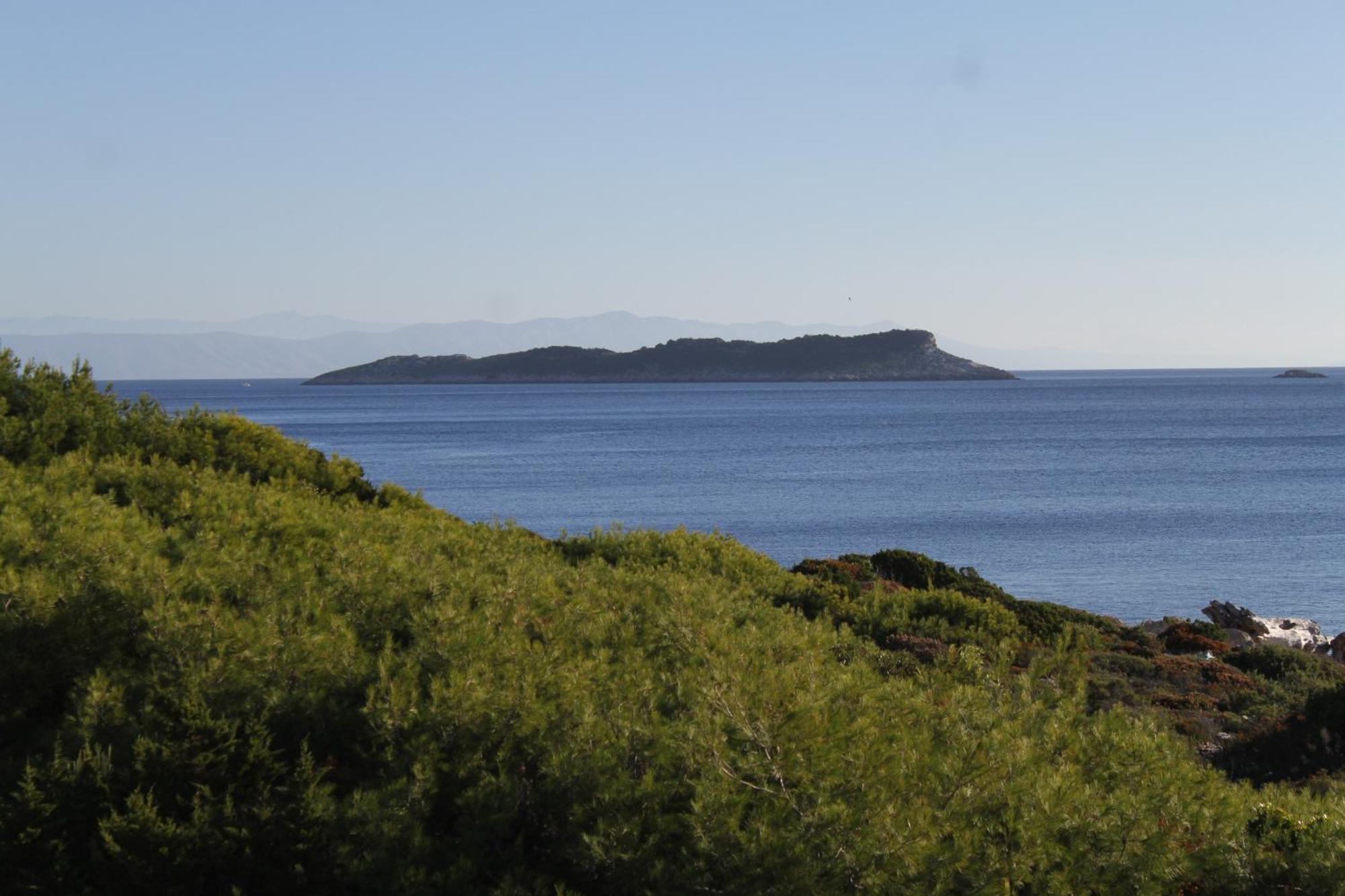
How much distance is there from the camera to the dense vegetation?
550cm

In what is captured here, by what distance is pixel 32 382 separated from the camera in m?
13.8

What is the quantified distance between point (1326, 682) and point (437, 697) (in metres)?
12.3

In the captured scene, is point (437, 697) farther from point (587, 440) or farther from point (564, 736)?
point (587, 440)

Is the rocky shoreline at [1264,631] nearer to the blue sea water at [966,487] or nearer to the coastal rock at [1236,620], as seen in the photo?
the coastal rock at [1236,620]

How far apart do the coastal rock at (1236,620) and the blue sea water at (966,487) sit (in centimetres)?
456

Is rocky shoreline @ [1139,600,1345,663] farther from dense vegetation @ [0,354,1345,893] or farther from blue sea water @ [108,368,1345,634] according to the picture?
dense vegetation @ [0,354,1345,893]

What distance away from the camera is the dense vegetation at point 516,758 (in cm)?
550

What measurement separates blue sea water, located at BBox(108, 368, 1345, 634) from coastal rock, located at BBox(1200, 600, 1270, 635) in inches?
179

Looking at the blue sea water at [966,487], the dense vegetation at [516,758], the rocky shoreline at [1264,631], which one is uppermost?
the dense vegetation at [516,758]

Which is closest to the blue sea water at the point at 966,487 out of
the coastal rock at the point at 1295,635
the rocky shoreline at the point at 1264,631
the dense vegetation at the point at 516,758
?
the coastal rock at the point at 1295,635

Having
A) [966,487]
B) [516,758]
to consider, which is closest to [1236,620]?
[516,758]

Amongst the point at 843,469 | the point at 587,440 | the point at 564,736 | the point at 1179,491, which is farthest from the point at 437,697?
the point at 587,440

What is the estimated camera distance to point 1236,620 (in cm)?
2275

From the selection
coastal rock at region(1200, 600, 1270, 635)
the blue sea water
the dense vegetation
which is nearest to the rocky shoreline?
coastal rock at region(1200, 600, 1270, 635)
